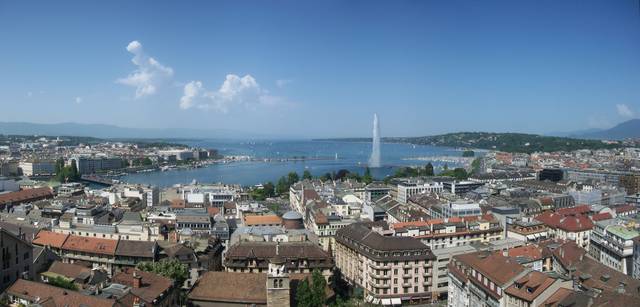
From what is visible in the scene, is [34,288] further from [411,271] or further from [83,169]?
[83,169]

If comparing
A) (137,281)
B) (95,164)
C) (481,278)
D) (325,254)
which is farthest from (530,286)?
(95,164)

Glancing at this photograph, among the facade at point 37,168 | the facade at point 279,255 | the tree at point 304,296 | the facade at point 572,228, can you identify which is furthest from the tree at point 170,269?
the facade at point 37,168

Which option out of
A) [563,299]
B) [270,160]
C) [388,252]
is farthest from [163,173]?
[563,299]

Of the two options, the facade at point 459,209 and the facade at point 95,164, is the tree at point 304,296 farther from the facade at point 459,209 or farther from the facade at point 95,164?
the facade at point 95,164

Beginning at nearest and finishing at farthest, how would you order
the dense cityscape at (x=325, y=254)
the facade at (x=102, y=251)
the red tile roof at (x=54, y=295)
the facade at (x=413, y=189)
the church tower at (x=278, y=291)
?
the red tile roof at (x=54, y=295)
the dense cityscape at (x=325, y=254)
the church tower at (x=278, y=291)
the facade at (x=102, y=251)
the facade at (x=413, y=189)

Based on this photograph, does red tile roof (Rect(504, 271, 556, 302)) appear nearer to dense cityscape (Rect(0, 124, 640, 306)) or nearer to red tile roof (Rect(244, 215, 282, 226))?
dense cityscape (Rect(0, 124, 640, 306))

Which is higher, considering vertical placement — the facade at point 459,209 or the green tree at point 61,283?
the green tree at point 61,283

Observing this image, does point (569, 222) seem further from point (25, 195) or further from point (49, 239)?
point (25, 195)

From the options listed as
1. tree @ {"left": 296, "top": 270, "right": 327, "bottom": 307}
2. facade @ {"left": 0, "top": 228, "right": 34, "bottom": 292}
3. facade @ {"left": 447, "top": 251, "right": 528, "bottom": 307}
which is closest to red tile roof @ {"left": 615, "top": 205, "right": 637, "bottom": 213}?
facade @ {"left": 447, "top": 251, "right": 528, "bottom": 307}
